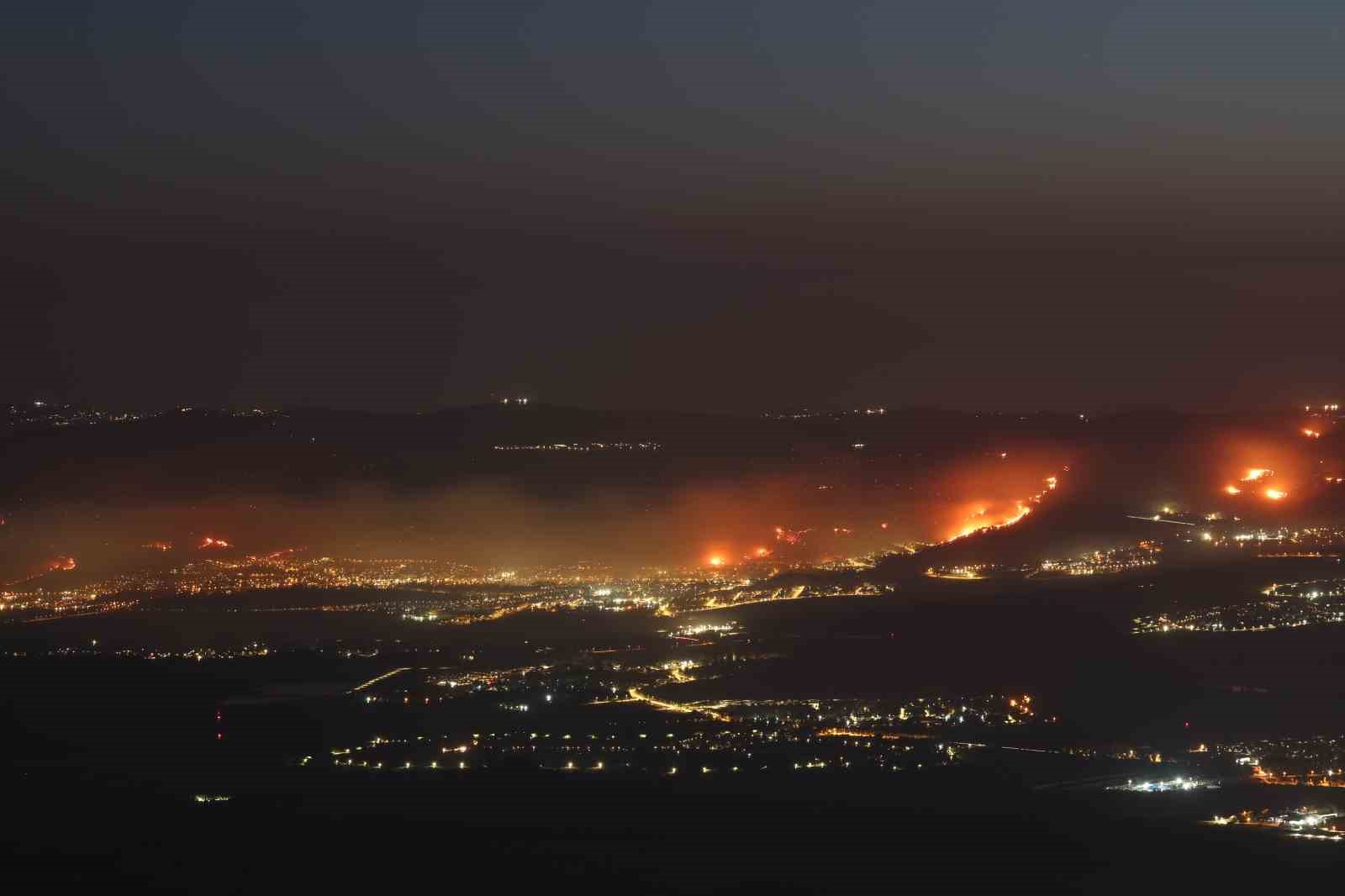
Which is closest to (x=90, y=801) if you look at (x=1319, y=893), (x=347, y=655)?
(x=347, y=655)

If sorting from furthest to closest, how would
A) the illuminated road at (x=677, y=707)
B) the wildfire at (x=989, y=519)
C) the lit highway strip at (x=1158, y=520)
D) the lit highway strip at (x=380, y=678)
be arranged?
the wildfire at (x=989, y=519) → the lit highway strip at (x=1158, y=520) → the lit highway strip at (x=380, y=678) → the illuminated road at (x=677, y=707)

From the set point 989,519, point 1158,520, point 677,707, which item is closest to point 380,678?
point 677,707

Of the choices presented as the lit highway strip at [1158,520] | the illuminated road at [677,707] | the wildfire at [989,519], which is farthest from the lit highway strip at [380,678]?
the lit highway strip at [1158,520]

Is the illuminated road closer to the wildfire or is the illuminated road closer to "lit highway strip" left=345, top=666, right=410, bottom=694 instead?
"lit highway strip" left=345, top=666, right=410, bottom=694

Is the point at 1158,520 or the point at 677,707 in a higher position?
the point at 1158,520

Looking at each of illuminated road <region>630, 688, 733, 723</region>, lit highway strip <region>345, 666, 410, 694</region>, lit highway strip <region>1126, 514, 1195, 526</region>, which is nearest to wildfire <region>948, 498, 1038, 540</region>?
lit highway strip <region>1126, 514, 1195, 526</region>

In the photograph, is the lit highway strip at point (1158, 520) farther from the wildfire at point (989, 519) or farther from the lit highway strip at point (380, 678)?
the lit highway strip at point (380, 678)

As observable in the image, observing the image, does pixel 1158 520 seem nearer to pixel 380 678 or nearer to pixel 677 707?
pixel 677 707

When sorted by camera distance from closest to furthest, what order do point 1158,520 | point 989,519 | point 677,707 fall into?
1. point 677,707
2. point 1158,520
3. point 989,519

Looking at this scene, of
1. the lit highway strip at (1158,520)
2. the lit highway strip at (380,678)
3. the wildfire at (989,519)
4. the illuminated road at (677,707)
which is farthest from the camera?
the wildfire at (989,519)

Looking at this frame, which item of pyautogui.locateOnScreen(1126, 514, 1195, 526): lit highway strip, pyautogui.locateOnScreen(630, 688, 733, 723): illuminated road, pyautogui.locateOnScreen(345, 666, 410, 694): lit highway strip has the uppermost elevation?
pyautogui.locateOnScreen(1126, 514, 1195, 526): lit highway strip

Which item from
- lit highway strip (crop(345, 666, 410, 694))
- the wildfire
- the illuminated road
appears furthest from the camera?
the wildfire

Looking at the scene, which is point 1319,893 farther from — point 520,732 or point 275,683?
point 275,683
